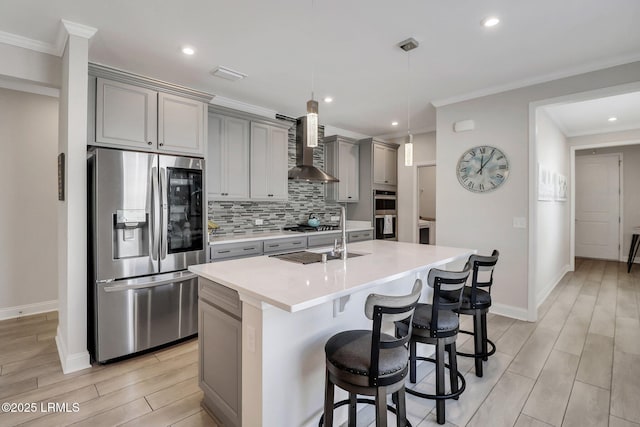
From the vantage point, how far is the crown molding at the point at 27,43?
2542 millimetres

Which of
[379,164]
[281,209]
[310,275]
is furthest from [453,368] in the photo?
[379,164]

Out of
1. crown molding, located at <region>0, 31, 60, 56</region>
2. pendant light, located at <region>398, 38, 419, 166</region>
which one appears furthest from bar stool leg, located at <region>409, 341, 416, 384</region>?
crown molding, located at <region>0, 31, 60, 56</region>

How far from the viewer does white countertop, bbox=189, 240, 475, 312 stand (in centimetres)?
146

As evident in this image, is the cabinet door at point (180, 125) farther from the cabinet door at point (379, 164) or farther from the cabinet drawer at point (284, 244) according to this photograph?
the cabinet door at point (379, 164)

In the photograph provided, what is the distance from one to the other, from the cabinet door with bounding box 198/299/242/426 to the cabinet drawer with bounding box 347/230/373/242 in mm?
3270

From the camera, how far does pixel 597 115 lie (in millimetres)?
4820

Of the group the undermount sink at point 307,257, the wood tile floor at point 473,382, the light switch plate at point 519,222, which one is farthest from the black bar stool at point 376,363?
the light switch plate at point 519,222

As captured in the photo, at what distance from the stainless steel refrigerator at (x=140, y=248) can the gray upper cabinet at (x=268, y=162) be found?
43.3 inches

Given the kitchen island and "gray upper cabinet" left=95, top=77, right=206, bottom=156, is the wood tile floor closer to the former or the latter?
the kitchen island

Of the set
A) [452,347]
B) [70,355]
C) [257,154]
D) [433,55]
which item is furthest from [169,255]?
[433,55]

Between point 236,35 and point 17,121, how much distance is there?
3111 millimetres

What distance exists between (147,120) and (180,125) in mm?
307

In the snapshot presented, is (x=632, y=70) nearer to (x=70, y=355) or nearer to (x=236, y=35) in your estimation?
(x=236, y=35)

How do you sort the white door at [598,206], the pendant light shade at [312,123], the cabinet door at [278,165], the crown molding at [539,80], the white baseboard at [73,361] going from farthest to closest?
the white door at [598,206] → the cabinet door at [278,165] → the crown molding at [539,80] → the white baseboard at [73,361] → the pendant light shade at [312,123]
